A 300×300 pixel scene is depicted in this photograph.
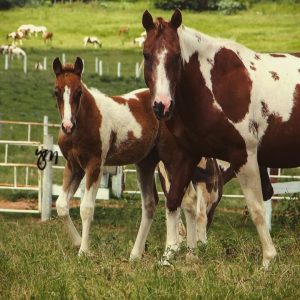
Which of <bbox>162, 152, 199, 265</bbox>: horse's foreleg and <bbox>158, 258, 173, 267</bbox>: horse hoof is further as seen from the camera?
<bbox>162, 152, 199, 265</bbox>: horse's foreleg

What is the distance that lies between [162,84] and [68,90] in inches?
121

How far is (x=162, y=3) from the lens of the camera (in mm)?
54094

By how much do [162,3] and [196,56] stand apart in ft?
145

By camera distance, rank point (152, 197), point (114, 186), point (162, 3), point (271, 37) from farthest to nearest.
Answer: point (162, 3) < point (271, 37) < point (114, 186) < point (152, 197)

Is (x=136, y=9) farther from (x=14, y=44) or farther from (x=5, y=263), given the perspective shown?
(x=5, y=263)

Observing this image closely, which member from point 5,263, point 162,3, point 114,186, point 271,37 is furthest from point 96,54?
point 5,263

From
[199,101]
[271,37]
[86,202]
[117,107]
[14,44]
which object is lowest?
[14,44]

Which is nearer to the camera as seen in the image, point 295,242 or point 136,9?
point 295,242

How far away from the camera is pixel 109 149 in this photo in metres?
12.9

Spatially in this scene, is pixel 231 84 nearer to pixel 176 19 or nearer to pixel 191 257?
pixel 176 19

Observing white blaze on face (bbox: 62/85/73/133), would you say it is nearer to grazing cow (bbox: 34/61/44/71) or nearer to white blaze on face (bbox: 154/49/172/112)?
white blaze on face (bbox: 154/49/172/112)

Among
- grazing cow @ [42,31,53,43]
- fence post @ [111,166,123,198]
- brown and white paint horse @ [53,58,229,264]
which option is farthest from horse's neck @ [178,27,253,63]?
grazing cow @ [42,31,53,43]

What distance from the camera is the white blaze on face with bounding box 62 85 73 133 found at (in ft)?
40.0

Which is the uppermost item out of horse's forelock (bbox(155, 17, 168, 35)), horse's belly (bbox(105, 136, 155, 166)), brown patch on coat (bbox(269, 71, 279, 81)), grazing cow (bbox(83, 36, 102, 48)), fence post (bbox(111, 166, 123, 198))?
horse's forelock (bbox(155, 17, 168, 35))
